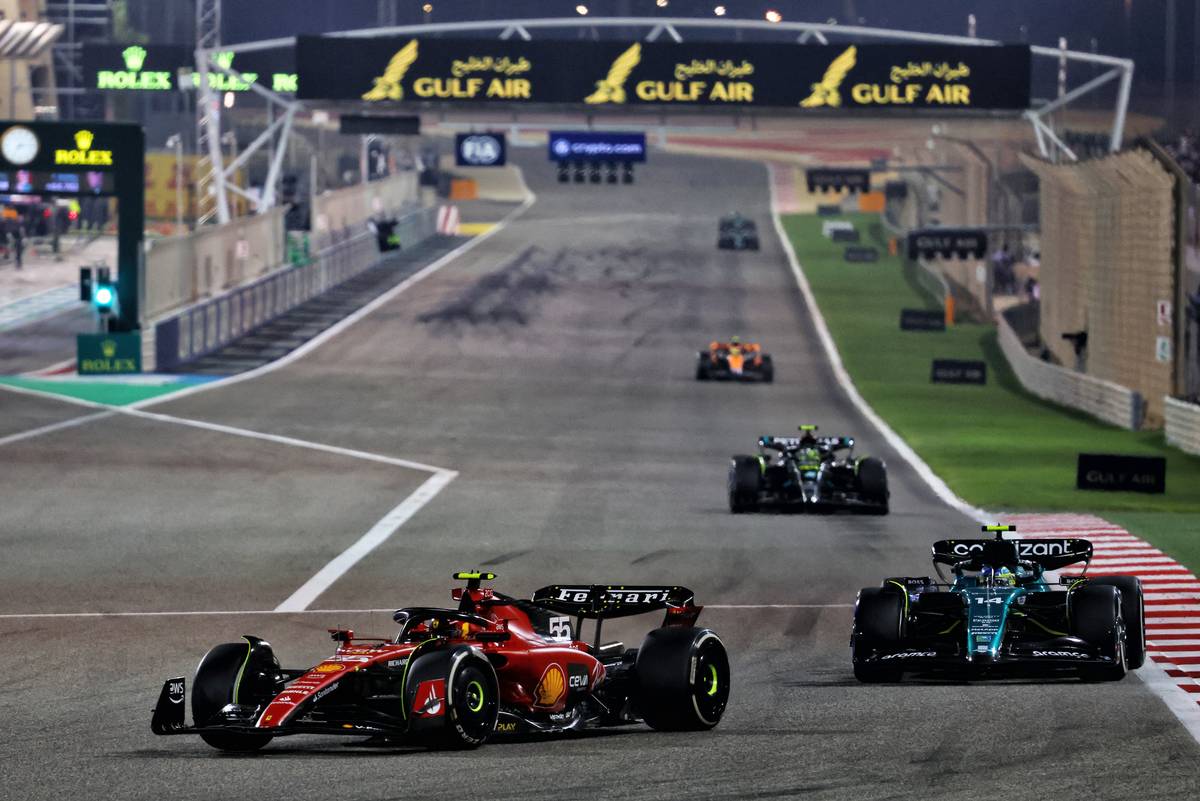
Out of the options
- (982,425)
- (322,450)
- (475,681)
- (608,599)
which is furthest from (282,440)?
(475,681)

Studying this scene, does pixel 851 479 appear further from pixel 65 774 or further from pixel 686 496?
pixel 65 774

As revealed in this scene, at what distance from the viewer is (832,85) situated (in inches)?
2468

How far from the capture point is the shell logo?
44.7ft

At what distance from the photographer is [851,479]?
30.6m

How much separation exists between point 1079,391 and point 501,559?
28.8 meters

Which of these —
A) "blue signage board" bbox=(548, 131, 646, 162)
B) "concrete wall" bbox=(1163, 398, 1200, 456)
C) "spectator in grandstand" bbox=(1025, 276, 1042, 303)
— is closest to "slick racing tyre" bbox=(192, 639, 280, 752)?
"concrete wall" bbox=(1163, 398, 1200, 456)

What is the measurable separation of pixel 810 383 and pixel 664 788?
45.4m

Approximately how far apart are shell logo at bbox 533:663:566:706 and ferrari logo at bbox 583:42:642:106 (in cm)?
5054

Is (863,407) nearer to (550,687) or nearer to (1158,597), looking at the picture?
(1158,597)

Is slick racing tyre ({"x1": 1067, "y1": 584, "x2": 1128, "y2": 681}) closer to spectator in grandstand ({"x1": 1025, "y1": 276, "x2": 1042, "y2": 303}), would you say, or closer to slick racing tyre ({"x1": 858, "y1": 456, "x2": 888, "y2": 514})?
slick racing tyre ({"x1": 858, "y1": 456, "x2": 888, "y2": 514})

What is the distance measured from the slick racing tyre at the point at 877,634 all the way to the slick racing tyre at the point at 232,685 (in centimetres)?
532

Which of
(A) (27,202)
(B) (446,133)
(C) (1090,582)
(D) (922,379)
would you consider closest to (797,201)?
(B) (446,133)

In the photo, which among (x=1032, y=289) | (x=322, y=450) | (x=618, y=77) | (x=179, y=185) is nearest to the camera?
(x=322, y=450)

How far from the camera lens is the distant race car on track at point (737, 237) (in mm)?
96250
